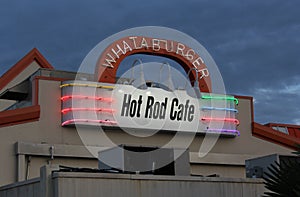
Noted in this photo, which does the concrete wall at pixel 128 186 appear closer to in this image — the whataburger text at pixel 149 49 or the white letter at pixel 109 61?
the white letter at pixel 109 61

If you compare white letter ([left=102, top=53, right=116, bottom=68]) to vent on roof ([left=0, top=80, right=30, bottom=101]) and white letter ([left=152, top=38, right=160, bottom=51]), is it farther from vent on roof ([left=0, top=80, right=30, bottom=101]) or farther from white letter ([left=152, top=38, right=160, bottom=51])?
vent on roof ([left=0, top=80, right=30, bottom=101])

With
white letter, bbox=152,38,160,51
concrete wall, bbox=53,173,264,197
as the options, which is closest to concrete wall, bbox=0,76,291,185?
white letter, bbox=152,38,160,51

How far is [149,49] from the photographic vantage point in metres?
32.2

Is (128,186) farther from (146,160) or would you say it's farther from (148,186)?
(146,160)

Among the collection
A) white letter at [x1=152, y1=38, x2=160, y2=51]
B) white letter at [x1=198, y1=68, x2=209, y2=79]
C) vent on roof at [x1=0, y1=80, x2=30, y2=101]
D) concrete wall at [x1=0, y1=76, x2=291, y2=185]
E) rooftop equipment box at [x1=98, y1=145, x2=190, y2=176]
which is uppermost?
white letter at [x1=152, y1=38, x2=160, y2=51]

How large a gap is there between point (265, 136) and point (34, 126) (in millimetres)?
12046

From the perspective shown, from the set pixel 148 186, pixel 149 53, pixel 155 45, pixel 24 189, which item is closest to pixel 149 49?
pixel 149 53

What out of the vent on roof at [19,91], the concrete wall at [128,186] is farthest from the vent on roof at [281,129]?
the concrete wall at [128,186]

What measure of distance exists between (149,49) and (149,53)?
331 millimetres

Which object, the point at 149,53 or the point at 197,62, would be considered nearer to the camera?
the point at 149,53

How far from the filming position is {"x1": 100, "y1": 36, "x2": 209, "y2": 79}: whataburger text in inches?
1233

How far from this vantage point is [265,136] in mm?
33844

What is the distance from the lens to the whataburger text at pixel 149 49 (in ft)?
103

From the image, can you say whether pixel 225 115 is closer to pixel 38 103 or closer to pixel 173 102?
pixel 173 102
